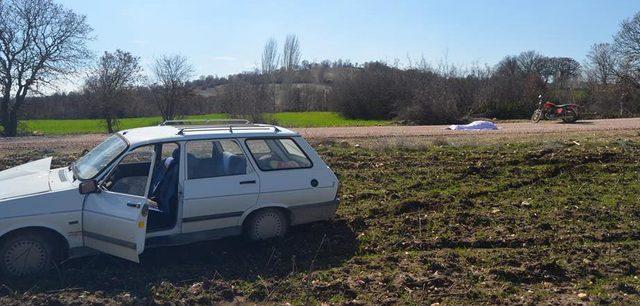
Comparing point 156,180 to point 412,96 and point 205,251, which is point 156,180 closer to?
point 205,251

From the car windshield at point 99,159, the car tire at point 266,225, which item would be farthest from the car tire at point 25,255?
the car tire at point 266,225

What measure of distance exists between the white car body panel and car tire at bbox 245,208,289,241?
10 centimetres

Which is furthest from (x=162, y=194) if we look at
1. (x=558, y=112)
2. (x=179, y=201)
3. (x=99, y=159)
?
(x=558, y=112)

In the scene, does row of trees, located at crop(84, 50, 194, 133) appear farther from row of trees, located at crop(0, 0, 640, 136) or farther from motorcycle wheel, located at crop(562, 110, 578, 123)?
motorcycle wheel, located at crop(562, 110, 578, 123)

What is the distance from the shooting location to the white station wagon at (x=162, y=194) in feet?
20.4

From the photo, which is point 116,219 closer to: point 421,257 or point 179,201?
point 179,201

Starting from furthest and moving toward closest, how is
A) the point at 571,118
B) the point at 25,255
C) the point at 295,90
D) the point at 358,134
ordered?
the point at 295,90 → the point at 571,118 → the point at 358,134 → the point at 25,255

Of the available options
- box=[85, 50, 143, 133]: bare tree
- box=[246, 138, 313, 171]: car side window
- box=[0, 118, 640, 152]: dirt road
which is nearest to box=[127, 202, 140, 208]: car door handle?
box=[246, 138, 313, 171]: car side window

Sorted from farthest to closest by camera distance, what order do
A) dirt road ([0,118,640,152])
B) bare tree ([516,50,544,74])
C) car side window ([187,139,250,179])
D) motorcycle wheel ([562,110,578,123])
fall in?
bare tree ([516,50,544,74]), motorcycle wheel ([562,110,578,123]), dirt road ([0,118,640,152]), car side window ([187,139,250,179])

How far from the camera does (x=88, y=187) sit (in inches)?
249

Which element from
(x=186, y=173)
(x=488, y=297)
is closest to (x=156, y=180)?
(x=186, y=173)

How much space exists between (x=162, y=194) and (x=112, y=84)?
98.9ft

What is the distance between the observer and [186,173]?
698 cm

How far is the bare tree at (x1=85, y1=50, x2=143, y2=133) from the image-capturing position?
113 feet
